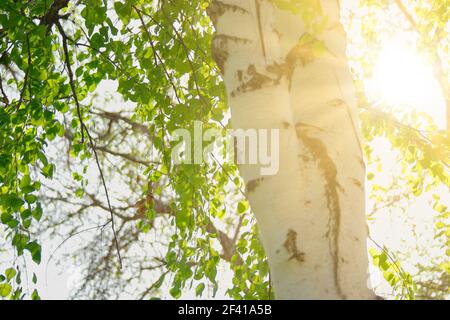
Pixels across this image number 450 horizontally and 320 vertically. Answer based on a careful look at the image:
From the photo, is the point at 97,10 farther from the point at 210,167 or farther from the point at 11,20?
the point at 210,167

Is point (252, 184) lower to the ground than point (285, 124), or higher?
lower

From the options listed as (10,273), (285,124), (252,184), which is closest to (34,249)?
(10,273)

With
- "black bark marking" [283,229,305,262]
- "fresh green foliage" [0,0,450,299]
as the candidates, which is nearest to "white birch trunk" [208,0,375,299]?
"black bark marking" [283,229,305,262]

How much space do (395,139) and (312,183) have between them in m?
3.21

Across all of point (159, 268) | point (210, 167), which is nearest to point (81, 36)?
point (210, 167)

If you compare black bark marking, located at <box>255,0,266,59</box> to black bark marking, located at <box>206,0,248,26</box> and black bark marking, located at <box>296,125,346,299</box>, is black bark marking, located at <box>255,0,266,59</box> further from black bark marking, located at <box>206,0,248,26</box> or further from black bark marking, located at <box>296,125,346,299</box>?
black bark marking, located at <box>296,125,346,299</box>

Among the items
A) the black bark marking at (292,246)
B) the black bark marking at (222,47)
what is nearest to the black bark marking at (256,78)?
the black bark marking at (222,47)

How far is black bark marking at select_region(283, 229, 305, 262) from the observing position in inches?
54.2

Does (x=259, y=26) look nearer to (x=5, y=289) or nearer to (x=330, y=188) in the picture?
(x=330, y=188)

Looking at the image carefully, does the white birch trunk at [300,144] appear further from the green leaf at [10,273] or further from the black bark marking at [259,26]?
the green leaf at [10,273]

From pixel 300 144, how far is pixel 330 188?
174 mm

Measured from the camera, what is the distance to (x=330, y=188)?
1.45m

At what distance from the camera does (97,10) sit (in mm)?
2938

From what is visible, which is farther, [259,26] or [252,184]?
[259,26]
